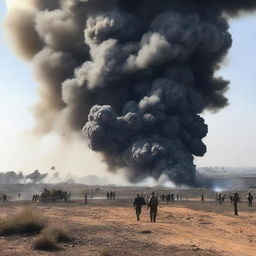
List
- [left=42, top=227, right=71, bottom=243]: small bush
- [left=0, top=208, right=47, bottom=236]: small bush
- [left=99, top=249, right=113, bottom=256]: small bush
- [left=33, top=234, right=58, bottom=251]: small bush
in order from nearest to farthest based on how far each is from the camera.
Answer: [left=99, top=249, right=113, bottom=256]: small bush, [left=33, top=234, right=58, bottom=251]: small bush, [left=42, top=227, right=71, bottom=243]: small bush, [left=0, top=208, right=47, bottom=236]: small bush

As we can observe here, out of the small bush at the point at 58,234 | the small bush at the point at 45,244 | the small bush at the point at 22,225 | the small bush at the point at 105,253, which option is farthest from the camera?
the small bush at the point at 22,225

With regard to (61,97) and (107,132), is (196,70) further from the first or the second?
(61,97)

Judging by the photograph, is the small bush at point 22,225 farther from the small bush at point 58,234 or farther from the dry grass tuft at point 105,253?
the dry grass tuft at point 105,253

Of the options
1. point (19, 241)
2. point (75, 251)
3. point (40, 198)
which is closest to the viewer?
point (75, 251)

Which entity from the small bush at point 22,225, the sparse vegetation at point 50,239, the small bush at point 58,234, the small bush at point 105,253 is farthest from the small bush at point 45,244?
the small bush at point 22,225

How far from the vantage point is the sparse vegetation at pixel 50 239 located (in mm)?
13719

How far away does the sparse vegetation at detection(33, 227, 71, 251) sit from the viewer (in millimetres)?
13719

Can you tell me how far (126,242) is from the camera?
15.5 metres

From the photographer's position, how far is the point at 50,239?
13977 millimetres

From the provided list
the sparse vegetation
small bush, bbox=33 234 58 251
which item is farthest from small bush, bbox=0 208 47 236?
small bush, bbox=33 234 58 251

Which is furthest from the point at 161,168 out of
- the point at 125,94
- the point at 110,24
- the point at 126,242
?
the point at 126,242

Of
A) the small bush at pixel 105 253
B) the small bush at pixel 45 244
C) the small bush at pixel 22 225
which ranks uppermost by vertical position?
the small bush at pixel 22 225

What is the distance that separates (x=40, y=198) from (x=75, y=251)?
1466 inches

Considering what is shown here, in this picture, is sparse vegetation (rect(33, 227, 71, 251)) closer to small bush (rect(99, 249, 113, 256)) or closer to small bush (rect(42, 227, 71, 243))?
small bush (rect(42, 227, 71, 243))
